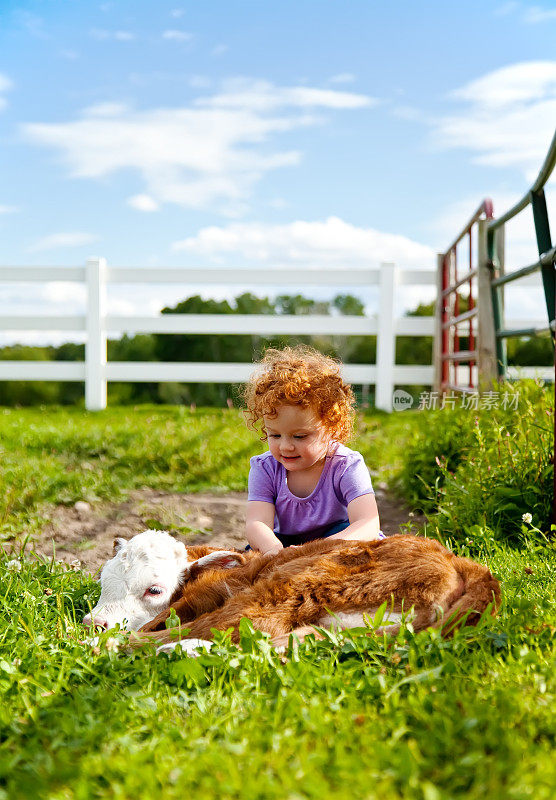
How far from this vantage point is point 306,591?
1.87 m

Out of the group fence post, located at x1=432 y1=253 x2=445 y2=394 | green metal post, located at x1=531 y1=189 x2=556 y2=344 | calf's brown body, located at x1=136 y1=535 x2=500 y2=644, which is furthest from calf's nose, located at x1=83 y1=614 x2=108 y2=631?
fence post, located at x1=432 y1=253 x2=445 y2=394

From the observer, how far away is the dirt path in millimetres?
3357

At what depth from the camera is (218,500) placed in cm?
448

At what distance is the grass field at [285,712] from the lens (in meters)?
1.25

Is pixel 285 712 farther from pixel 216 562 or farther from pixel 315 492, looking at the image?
pixel 315 492

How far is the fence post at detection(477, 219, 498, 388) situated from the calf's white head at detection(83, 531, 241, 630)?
12.2 feet

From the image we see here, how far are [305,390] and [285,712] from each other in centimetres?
125

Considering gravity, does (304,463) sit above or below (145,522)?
above

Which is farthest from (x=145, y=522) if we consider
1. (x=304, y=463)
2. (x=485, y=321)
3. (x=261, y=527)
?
(x=485, y=321)

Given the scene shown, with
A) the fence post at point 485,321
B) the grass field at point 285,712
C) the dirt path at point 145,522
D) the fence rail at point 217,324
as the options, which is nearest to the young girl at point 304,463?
the grass field at point 285,712

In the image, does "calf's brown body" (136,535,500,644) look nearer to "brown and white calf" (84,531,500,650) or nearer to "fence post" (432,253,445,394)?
"brown and white calf" (84,531,500,650)

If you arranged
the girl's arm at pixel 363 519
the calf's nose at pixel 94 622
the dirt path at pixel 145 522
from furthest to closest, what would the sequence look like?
1. the dirt path at pixel 145 522
2. the girl's arm at pixel 363 519
3. the calf's nose at pixel 94 622

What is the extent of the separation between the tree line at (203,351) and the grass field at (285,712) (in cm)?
815

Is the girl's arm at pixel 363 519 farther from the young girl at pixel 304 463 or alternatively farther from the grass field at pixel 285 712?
the grass field at pixel 285 712
